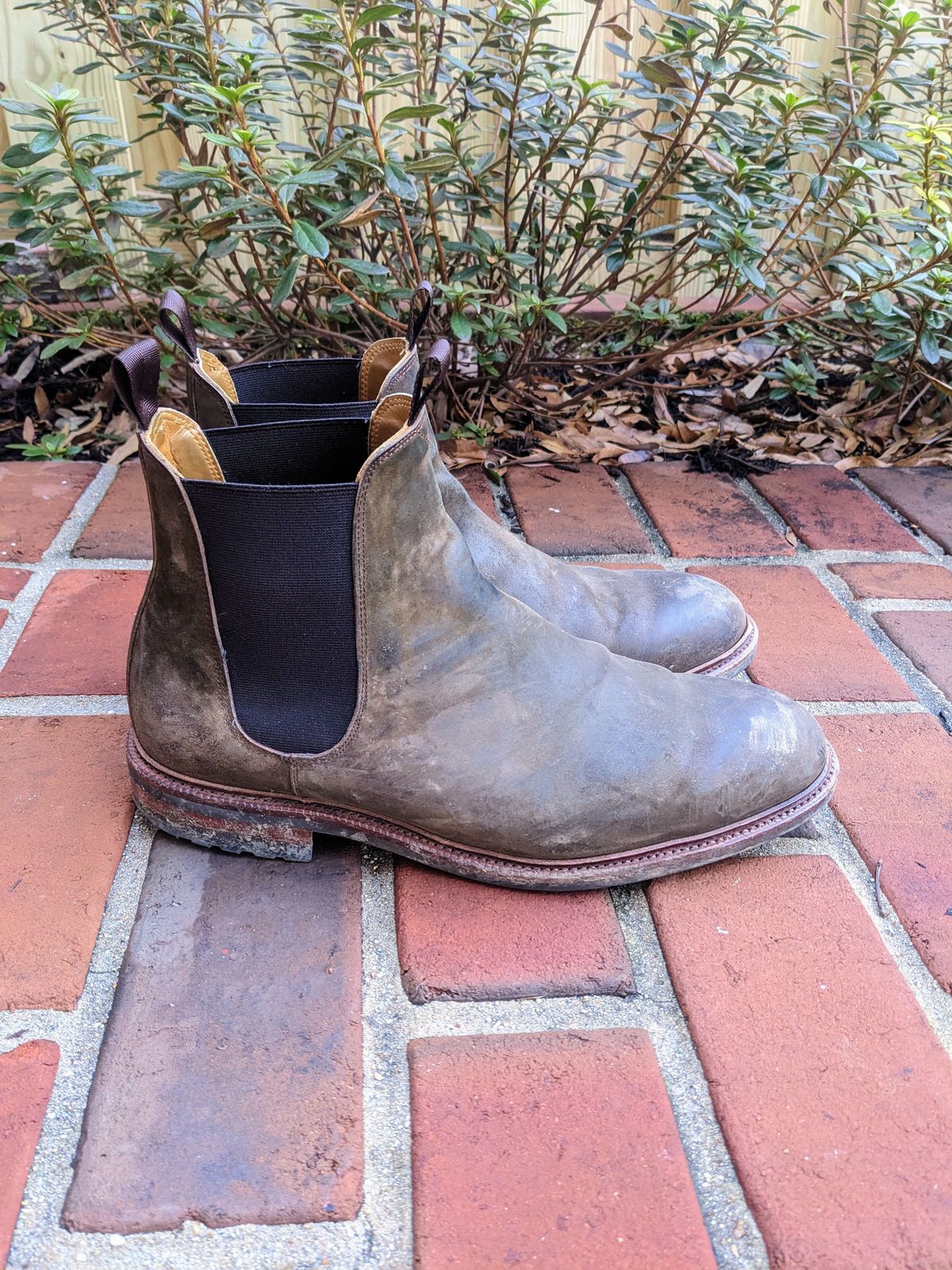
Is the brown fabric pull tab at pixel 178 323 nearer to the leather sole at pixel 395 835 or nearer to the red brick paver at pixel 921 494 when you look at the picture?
the leather sole at pixel 395 835

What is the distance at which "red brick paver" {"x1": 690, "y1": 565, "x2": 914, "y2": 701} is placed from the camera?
1.36 metres

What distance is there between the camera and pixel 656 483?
6.48ft

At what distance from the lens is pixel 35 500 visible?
1.83 m

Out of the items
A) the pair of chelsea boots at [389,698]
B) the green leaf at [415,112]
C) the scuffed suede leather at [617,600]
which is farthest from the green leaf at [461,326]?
the pair of chelsea boots at [389,698]

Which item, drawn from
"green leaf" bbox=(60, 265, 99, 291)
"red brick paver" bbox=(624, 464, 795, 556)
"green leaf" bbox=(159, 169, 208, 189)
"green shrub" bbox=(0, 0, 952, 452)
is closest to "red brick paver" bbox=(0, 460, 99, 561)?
"green shrub" bbox=(0, 0, 952, 452)

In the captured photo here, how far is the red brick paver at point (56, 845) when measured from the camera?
923 millimetres

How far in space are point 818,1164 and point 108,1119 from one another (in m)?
0.56

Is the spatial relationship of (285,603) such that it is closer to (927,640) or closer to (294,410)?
(294,410)

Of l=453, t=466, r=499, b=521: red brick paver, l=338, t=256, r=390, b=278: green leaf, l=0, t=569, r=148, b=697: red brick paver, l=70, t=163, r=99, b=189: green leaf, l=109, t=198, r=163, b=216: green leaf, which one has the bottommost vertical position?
l=0, t=569, r=148, b=697: red brick paver

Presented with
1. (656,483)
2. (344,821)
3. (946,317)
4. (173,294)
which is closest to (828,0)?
(946,317)

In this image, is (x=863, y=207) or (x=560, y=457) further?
(x=560, y=457)

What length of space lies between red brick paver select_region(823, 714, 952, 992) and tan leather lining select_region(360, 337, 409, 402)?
706mm

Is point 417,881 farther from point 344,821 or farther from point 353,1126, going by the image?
point 353,1126

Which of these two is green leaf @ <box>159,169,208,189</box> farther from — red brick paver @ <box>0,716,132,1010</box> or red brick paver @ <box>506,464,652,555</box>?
red brick paver @ <box>0,716,132,1010</box>
